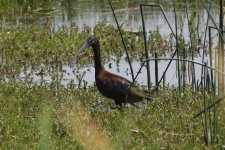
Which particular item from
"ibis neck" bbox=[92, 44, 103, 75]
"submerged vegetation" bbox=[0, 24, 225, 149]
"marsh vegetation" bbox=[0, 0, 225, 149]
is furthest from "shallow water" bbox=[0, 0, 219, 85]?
"ibis neck" bbox=[92, 44, 103, 75]

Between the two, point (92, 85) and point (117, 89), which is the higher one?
point (117, 89)

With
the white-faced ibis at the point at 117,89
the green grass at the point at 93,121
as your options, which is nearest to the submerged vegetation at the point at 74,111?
the green grass at the point at 93,121

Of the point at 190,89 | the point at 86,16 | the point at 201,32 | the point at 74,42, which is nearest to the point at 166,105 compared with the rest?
the point at 190,89

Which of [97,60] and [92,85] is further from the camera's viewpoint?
[92,85]

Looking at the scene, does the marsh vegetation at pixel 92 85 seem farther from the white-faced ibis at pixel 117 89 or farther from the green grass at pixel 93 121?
the white-faced ibis at pixel 117 89

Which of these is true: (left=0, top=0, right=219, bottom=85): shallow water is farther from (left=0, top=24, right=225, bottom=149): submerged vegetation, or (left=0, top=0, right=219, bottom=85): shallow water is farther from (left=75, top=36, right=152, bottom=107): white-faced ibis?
(left=75, top=36, right=152, bottom=107): white-faced ibis


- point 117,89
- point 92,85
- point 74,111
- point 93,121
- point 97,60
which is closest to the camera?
point 93,121

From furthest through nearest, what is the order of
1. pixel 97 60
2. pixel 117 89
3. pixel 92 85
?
pixel 92 85
pixel 97 60
pixel 117 89

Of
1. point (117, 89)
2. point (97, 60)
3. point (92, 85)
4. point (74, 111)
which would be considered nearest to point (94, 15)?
point (92, 85)

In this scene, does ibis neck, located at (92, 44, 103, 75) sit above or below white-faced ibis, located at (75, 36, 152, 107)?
above

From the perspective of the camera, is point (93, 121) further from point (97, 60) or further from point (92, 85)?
point (92, 85)

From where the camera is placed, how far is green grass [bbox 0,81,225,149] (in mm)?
6863

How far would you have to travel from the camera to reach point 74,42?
12.3 m

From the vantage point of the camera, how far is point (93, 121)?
25.9 ft
